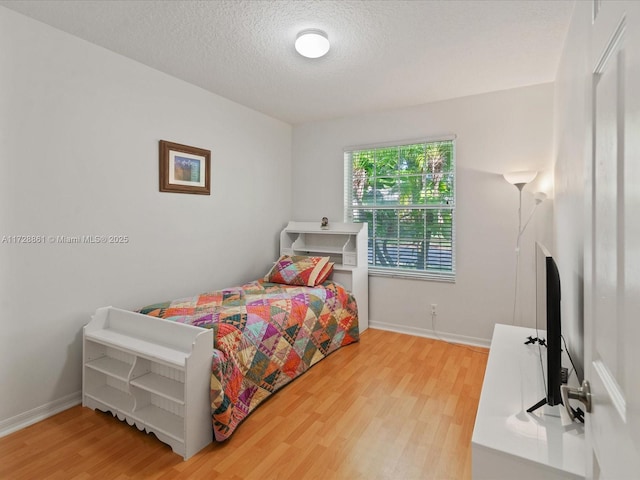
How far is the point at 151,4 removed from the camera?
82.4 inches

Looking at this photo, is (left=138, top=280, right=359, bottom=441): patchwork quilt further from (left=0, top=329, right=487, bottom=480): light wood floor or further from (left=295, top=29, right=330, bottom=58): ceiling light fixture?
(left=295, top=29, right=330, bottom=58): ceiling light fixture

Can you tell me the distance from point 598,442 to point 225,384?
1788mm

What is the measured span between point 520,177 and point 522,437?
7.89ft

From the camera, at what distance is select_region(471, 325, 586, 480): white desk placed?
116 centimetres

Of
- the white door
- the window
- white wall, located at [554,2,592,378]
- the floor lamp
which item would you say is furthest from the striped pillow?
the white door

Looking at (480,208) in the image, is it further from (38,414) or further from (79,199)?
(38,414)

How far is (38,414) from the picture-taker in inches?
89.9

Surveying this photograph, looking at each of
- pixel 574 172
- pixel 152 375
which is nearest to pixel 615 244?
pixel 574 172

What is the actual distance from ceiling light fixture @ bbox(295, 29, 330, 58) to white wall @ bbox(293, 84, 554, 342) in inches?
65.8

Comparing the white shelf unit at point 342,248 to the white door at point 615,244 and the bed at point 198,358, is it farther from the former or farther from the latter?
the white door at point 615,244

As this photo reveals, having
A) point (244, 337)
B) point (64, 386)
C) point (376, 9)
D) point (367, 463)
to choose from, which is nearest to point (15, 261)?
point (64, 386)

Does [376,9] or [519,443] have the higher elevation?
[376,9]

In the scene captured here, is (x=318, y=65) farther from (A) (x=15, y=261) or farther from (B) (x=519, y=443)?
(B) (x=519, y=443)

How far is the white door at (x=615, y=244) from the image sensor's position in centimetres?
52
